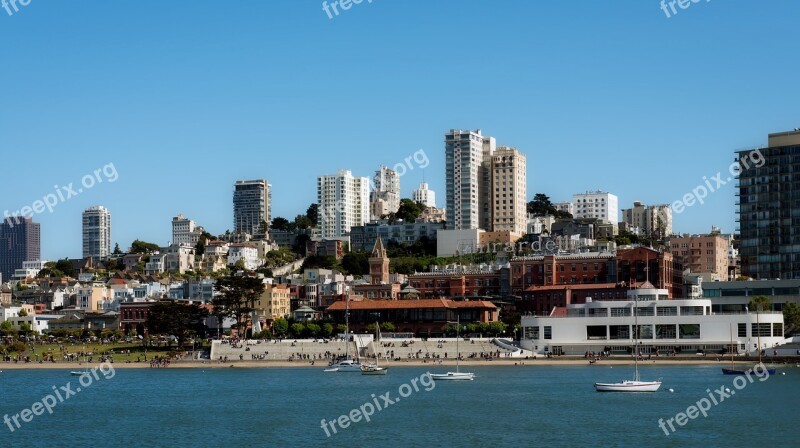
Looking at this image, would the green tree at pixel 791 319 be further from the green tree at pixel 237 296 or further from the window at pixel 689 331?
the green tree at pixel 237 296

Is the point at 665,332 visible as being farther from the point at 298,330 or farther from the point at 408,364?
the point at 298,330

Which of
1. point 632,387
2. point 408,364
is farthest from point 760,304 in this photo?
point 632,387

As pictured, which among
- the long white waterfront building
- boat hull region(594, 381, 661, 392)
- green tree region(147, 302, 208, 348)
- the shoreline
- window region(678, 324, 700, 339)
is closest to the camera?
boat hull region(594, 381, 661, 392)

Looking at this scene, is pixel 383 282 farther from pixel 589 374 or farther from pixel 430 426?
pixel 430 426

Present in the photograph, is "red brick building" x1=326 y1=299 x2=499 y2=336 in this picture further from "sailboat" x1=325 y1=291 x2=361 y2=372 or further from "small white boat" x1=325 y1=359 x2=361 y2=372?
"small white boat" x1=325 y1=359 x2=361 y2=372

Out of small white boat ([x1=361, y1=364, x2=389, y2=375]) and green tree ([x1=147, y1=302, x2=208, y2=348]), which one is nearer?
small white boat ([x1=361, y1=364, x2=389, y2=375])

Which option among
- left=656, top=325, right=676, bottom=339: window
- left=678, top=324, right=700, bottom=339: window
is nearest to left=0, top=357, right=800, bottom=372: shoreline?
left=656, top=325, right=676, bottom=339: window

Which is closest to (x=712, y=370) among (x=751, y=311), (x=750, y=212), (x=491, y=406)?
(x=751, y=311)
